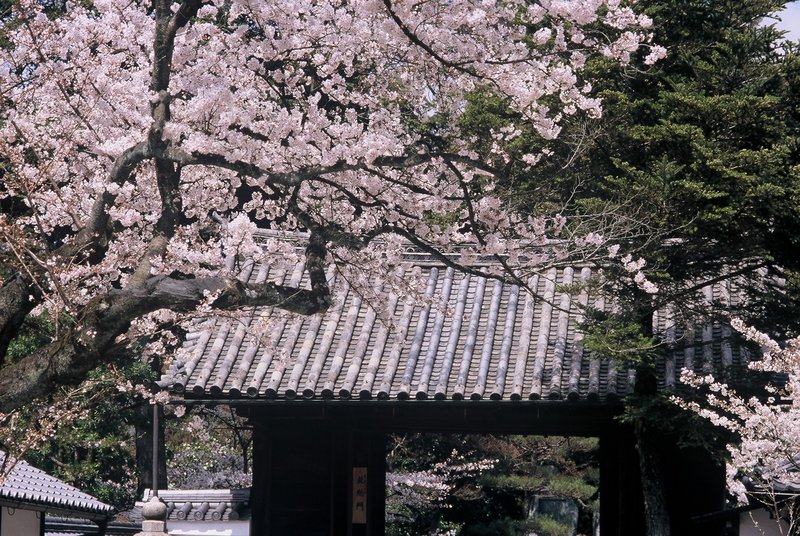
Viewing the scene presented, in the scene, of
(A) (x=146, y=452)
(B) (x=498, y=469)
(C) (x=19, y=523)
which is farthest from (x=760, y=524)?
(A) (x=146, y=452)

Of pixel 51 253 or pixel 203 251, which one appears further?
pixel 203 251

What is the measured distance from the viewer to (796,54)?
1081 cm

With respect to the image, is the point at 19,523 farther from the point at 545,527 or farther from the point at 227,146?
the point at 545,527

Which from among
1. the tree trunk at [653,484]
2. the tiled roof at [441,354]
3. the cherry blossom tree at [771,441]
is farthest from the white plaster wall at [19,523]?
the cherry blossom tree at [771,441]

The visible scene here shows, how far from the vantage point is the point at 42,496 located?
41.0ft

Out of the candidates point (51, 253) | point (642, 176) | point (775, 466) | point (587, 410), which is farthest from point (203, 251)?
point (587, 410)

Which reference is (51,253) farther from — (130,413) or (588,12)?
(130,413)

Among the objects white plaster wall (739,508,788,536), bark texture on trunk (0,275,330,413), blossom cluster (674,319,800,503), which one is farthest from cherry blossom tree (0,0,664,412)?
white plaster wall (739,508,788,536)

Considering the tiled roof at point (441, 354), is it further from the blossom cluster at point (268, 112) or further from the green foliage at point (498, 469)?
the green foliage at point (498, 469)

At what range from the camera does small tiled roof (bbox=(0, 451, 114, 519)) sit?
38.6 feet

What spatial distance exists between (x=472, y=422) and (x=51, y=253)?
7.64 m

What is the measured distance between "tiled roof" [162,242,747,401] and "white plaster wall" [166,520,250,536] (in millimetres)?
2062

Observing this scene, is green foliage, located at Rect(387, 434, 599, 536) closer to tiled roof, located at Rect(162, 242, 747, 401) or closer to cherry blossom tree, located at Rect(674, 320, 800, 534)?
tiled roof, located at Rect(162, 242, 747, 401)

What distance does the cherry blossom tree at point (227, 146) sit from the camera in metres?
6.85
